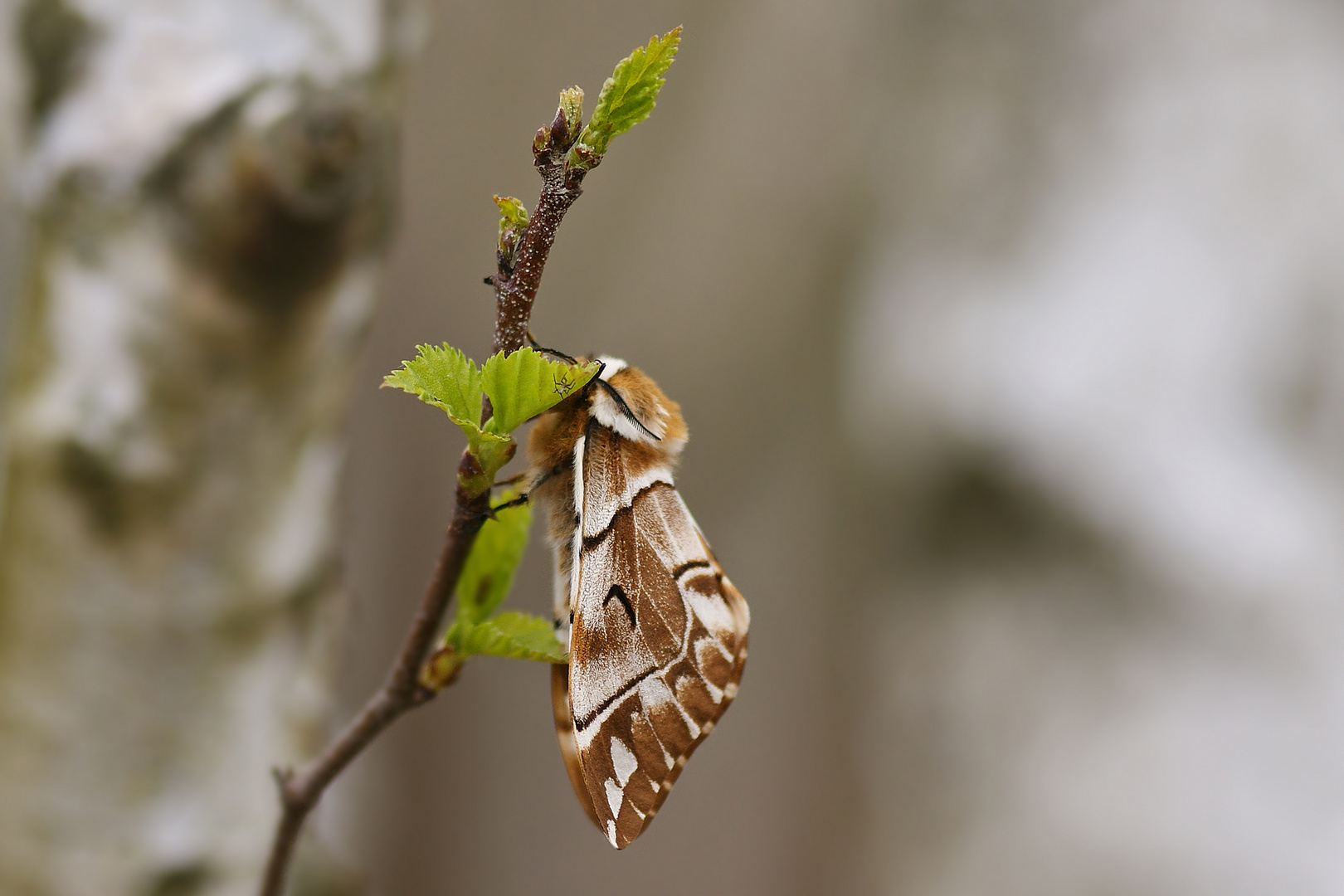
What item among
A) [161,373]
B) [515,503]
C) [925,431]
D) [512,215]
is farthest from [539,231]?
[925,431]

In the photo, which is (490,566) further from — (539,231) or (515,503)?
(539,231)

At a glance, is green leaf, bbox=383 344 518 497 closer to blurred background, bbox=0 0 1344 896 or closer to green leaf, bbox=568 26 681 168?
green leaf, bbox=568 26 681 168

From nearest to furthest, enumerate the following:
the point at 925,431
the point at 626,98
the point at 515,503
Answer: the point at 626,98, the point at 515,503, the point at 925,431

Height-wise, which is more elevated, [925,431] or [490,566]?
[925,431]

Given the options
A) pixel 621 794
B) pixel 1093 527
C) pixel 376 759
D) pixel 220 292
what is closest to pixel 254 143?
pixel 220 292

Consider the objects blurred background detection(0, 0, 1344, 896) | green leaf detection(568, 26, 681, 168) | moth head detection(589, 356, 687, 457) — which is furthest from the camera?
blurred background detection(0, 0, 1344, 896)

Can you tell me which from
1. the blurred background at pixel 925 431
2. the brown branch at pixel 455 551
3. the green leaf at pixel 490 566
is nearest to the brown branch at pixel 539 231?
the brown branch at pixel 455 551

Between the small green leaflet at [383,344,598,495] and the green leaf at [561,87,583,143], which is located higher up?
the green leaf at [561,87,583,143]

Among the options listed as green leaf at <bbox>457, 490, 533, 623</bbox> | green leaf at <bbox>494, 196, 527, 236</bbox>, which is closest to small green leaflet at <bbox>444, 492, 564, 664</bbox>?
green leaf at <bbox>457, 490, 533, 623</bbox>
